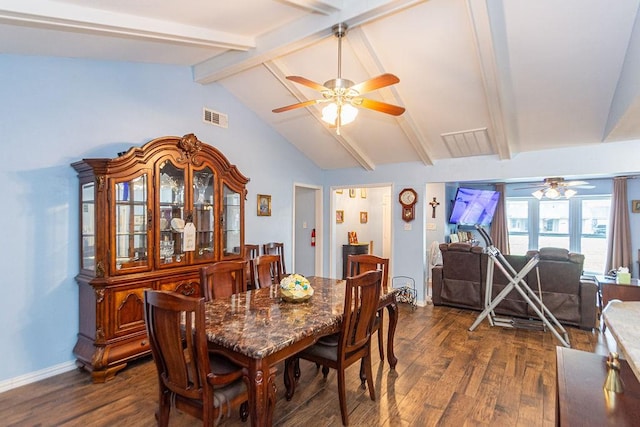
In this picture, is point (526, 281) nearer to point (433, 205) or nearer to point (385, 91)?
point (433, 205)

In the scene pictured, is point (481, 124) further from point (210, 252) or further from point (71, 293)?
point (71, 293)

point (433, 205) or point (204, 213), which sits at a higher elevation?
point (433, 205)

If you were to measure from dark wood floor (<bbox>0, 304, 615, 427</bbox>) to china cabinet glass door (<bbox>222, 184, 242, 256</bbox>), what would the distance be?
→ 142 cm

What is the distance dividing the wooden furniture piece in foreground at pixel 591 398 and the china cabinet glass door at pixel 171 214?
318 centimetres

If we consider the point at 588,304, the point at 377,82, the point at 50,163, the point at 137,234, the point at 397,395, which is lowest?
the point at 397,395

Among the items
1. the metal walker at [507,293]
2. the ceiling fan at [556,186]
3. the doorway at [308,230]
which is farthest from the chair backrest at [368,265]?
the ceiling fan at [556,186]

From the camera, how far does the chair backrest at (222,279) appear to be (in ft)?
8.65

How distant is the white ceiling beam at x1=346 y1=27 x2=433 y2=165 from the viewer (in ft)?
10.3

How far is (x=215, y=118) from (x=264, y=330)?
10.7 feet

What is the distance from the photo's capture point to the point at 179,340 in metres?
1.67

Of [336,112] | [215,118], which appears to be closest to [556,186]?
[336,112]

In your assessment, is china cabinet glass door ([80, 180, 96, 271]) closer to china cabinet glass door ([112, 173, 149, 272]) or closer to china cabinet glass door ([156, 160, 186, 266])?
china cabinet glass door ([112, 173, 149, 272])

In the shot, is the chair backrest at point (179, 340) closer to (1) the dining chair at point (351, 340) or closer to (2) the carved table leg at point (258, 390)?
(2) the carved table leg at point (258, 390)

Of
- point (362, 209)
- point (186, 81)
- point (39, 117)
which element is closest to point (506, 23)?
point (186, 81)
